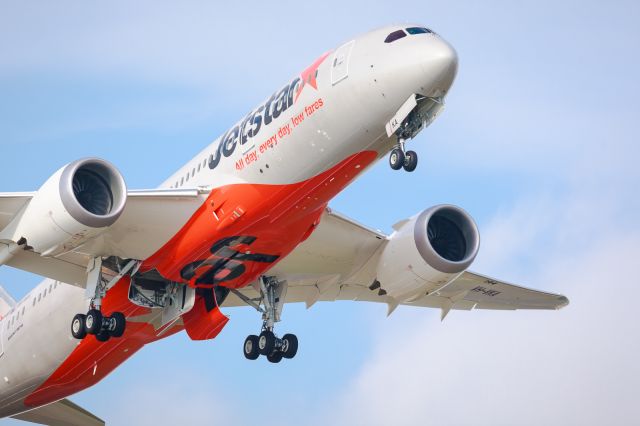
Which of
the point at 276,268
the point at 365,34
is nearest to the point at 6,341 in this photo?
the point at 276,268

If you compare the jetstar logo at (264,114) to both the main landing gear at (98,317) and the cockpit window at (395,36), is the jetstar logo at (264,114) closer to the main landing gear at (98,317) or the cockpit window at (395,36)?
the cockpit window at (395,36)

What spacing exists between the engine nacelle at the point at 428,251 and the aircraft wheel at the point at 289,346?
2.76 metres

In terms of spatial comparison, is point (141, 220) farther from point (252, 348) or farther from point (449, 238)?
point (449, 238)

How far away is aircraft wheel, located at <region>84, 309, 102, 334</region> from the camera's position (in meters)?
27.5

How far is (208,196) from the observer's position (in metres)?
26.6

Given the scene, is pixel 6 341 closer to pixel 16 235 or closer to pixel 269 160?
pixel 16 235

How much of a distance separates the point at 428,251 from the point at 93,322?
8.45 metres

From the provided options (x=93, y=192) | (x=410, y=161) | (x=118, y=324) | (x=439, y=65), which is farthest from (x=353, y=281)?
(x=439, y=65)

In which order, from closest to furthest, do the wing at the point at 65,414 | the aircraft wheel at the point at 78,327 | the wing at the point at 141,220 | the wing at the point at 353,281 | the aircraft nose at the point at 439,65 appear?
the aircraft nose at the point at 439,65
the wing at the point at 141,220
the aircraft wheel at the point at 78,327
the wing at the point at 353,281
the wing at the point at 65,414

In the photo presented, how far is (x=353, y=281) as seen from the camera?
3216cm

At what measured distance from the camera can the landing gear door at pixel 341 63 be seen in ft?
81.4

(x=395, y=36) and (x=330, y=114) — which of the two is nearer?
(x=395, y=36)

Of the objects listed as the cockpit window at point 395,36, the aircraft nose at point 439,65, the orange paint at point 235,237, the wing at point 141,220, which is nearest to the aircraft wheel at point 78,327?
the orange paint at point 235,237

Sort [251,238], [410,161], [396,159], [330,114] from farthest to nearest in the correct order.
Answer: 1. [251,238]
2. [330,114]
3. [396,159]
4. [410,161]
